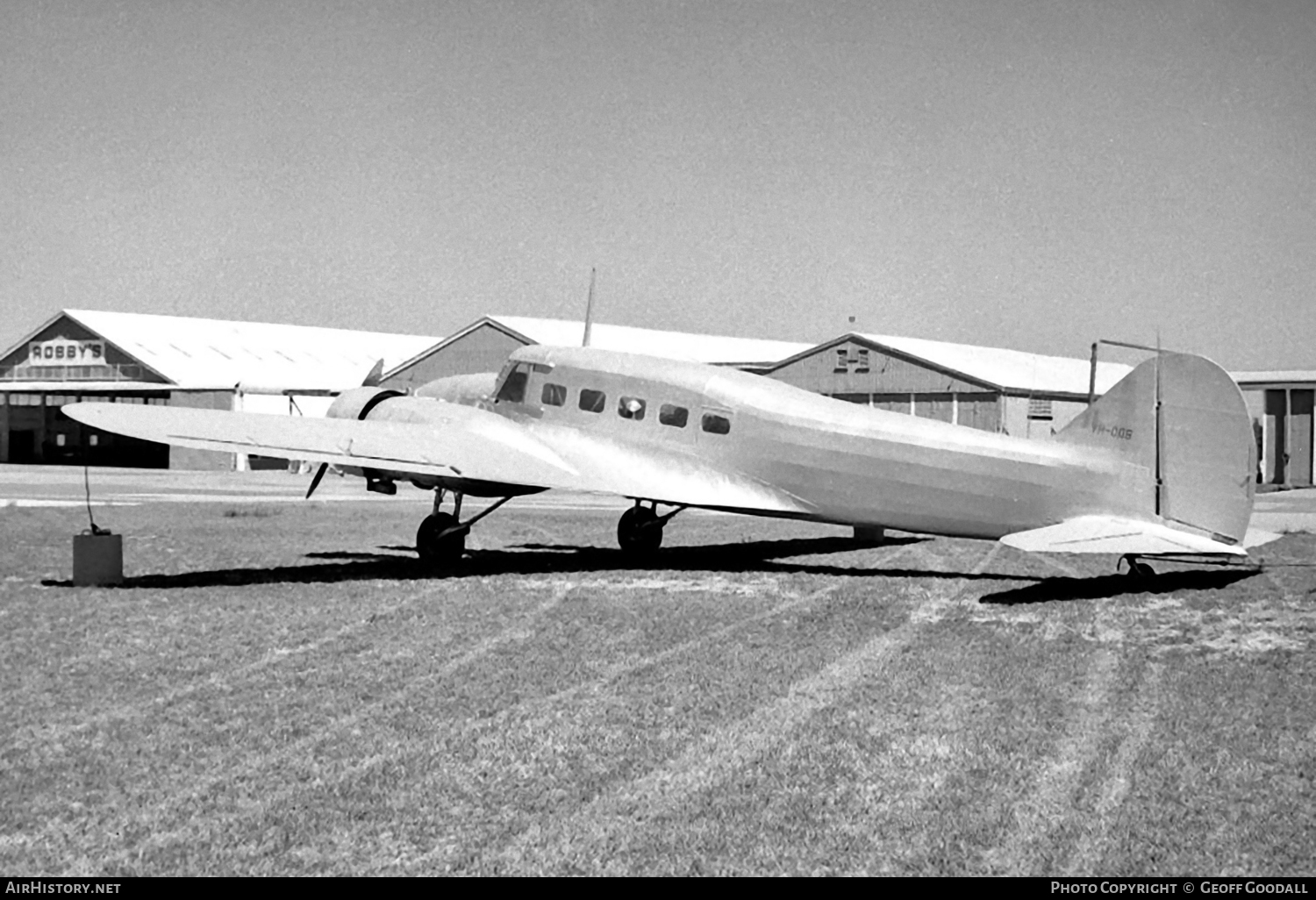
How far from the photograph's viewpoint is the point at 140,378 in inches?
2459

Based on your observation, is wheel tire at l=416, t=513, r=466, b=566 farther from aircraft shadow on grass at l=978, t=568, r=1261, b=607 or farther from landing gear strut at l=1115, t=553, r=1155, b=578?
landing gear strut at l=1115, t=553, r=1155, b=578

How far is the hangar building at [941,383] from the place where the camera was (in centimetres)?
4881

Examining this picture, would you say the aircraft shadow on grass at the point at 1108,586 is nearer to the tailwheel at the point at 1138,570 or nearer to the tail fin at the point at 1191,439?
the tailwheel at the point at 1138,570

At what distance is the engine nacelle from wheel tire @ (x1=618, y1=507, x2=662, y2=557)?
4.44m

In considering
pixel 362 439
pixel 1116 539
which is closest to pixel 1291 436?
pixel 1116 539

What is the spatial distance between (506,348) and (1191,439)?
48.0m

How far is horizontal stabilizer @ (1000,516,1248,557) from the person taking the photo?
46.8 feet

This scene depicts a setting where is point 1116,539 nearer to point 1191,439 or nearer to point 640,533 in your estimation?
point 1191,439

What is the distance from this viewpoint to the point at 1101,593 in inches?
595

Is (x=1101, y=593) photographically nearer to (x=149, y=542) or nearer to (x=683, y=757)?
(x=683, y=757)

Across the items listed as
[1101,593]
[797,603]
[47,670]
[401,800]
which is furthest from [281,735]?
[1101,593]

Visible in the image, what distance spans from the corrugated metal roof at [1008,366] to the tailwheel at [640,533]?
99.9ft

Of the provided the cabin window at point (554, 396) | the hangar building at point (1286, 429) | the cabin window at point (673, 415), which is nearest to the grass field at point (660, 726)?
the cabin window at point (673, 415)

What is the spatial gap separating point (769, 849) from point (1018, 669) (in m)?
4.96
